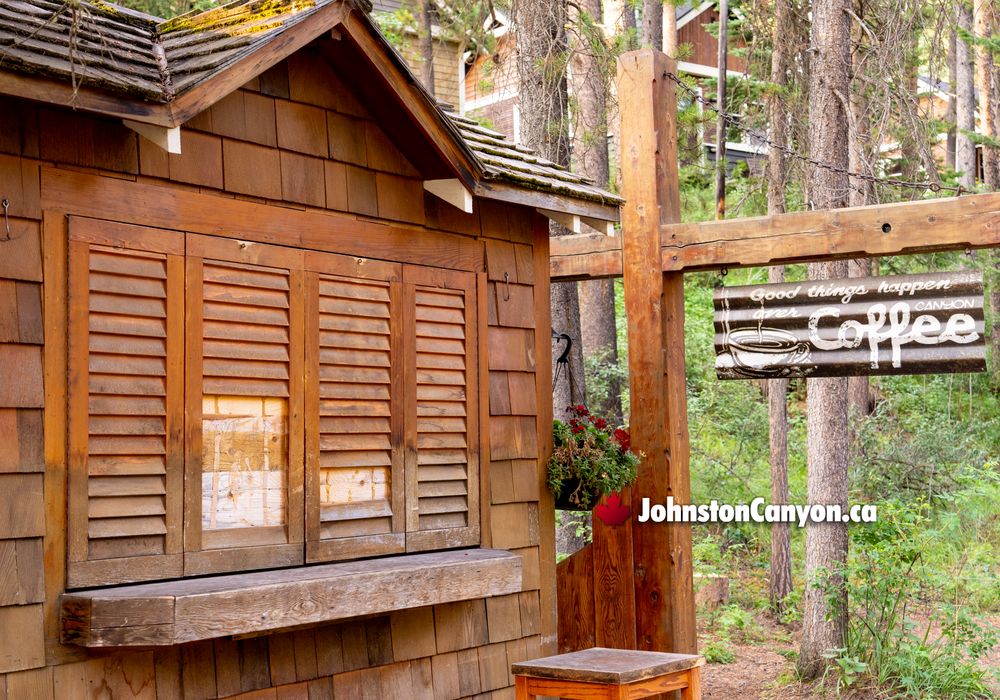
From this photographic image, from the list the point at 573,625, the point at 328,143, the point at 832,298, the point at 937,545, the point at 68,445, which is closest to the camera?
the point at 68,445

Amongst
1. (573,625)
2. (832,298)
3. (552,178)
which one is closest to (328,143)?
(552,178)

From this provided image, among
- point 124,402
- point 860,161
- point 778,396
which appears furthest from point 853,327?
point 860,161

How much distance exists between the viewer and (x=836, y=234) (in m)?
6.34

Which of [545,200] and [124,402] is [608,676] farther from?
[545,200]

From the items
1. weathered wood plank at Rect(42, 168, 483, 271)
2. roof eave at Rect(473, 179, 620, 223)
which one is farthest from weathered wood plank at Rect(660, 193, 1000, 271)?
weathered wood plank at Rect(42, 168, 483, 271)

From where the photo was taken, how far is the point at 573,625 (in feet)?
23.3

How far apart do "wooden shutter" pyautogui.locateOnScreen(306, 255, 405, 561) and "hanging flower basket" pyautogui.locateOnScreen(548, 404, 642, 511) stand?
1205mm

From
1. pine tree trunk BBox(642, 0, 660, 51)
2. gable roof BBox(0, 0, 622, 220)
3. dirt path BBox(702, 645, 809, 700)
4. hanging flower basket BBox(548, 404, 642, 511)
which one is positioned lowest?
dirt path BBox(702, 645, 809, 700)

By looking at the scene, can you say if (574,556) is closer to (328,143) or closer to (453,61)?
(328,143)

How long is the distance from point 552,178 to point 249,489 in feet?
8.52

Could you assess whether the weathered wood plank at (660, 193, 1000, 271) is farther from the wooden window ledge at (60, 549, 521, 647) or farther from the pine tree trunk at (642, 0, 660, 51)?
the pine tree trunk at (642, 0, 660, 51)

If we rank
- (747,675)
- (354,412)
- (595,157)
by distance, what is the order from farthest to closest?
(595,157) < (747,675) < (354,412)

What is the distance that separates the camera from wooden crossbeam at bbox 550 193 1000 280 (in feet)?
19.9

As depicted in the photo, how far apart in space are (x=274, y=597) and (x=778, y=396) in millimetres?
8713
